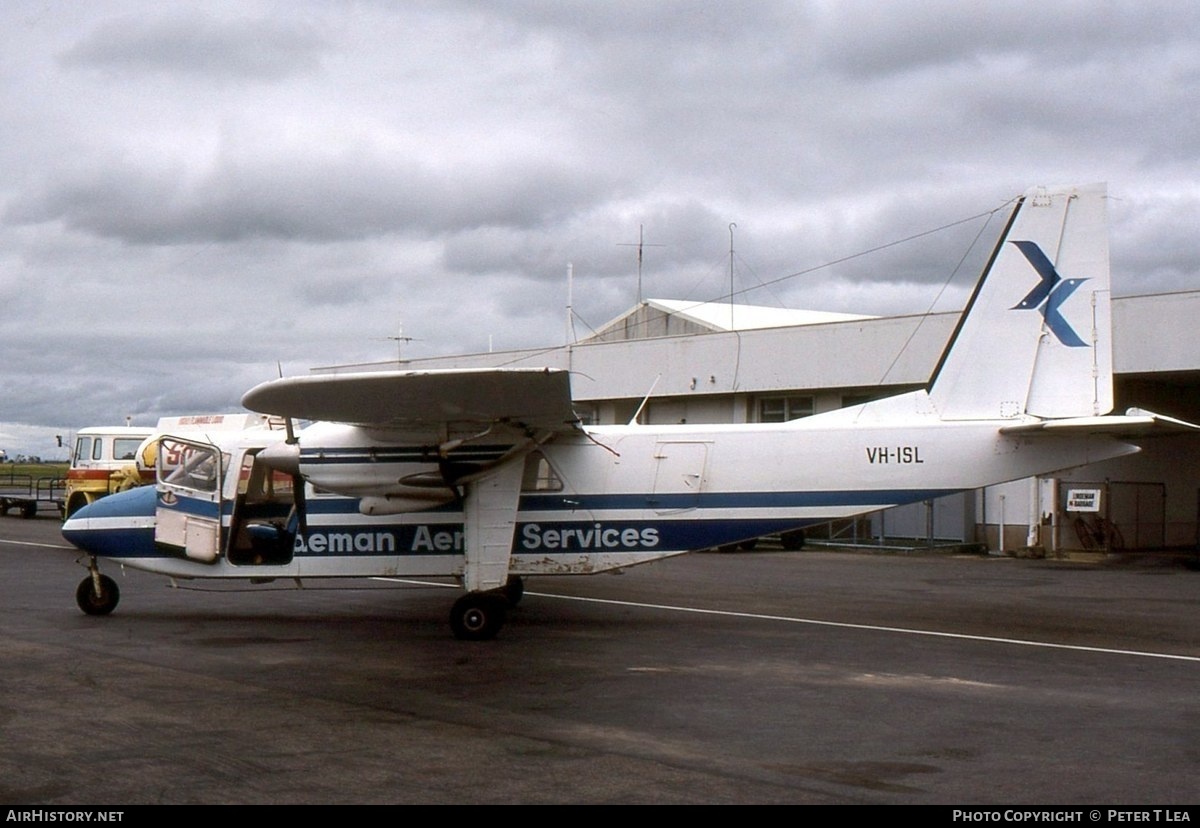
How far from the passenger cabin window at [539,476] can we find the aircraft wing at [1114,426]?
526 centimetres

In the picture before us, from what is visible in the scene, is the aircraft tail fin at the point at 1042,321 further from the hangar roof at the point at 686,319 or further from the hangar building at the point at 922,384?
the hangar roof at the point at 686,319

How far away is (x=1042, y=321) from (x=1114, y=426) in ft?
5.43

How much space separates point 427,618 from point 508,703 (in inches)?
229

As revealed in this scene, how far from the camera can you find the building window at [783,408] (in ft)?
110

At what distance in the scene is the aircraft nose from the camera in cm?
1381

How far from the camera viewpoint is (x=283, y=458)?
13.9m

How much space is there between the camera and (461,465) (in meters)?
13.4

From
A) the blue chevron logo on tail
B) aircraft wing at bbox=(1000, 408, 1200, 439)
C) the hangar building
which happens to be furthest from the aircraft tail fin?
the hangar building

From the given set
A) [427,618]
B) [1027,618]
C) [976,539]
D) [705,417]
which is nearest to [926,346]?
[976,539]

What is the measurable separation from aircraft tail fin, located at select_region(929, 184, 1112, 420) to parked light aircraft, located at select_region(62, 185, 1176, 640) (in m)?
0.02

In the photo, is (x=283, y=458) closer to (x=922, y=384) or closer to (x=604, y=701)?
(x=604, y=701)

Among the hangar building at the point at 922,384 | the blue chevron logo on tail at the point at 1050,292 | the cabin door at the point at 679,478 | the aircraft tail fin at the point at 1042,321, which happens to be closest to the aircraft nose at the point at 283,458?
the cabin door at the point at 679,478

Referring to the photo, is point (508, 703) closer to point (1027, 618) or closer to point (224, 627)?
point (224, 627)

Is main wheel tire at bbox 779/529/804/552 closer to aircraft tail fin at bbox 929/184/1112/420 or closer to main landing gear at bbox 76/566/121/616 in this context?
aircraft tail fin at bbox 929/184/1112/420
